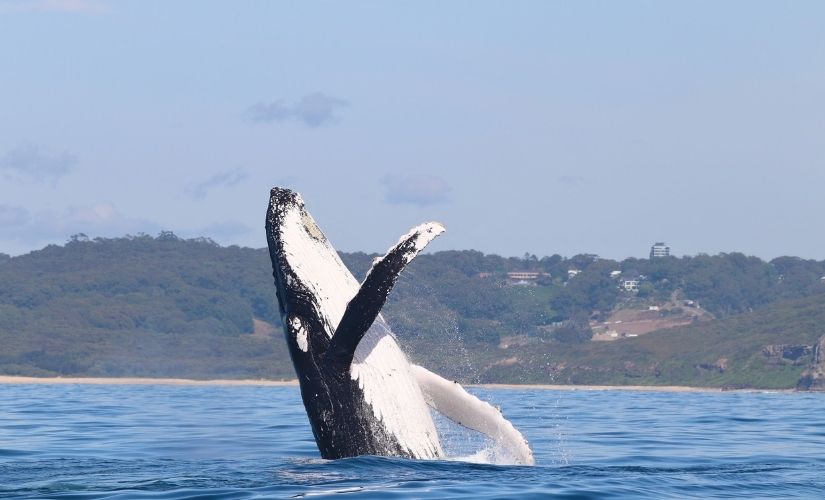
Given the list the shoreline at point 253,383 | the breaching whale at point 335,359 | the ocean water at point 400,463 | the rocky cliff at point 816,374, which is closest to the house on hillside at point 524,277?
the shoreline at point 253,383

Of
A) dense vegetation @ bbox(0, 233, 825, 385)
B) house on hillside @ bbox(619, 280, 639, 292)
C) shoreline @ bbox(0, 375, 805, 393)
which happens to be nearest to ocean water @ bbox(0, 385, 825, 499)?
dense vegetation @ bbox(0, 233, 825, 385)

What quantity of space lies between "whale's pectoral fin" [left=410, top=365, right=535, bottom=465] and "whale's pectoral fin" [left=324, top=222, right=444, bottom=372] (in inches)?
64.0

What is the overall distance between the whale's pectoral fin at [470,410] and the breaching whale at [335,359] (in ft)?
0.78

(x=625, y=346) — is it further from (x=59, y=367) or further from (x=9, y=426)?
(x=9, y=426)

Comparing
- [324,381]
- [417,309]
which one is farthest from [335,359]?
[417,309]

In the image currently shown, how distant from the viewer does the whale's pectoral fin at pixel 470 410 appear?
12656mm

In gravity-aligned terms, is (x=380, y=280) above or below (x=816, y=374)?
above

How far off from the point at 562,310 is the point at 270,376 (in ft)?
170

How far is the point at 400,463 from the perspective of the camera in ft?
39.0

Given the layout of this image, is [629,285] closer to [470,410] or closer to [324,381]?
[470,410]

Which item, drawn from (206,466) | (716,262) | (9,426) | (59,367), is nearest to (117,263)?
(59,367)

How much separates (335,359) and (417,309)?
126 m

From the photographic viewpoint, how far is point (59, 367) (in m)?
124

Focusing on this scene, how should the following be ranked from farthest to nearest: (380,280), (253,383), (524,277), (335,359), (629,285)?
(524,277), (629,285), (253,383), (335,359), (380,280)
